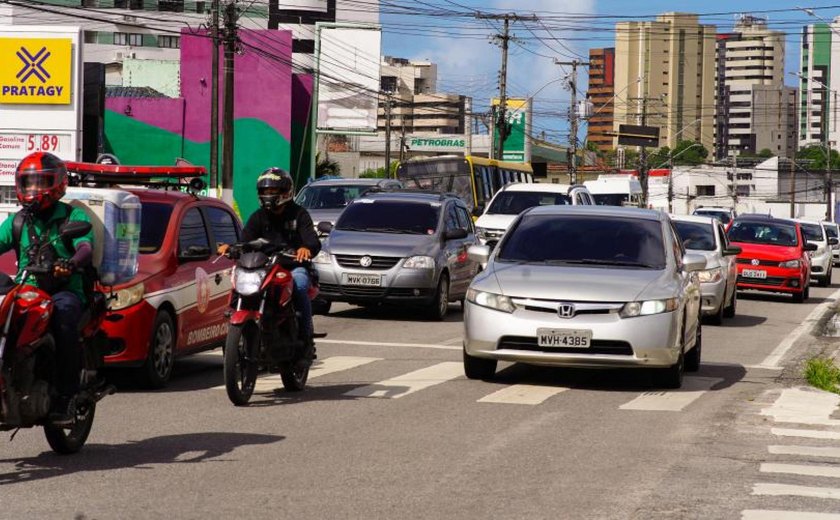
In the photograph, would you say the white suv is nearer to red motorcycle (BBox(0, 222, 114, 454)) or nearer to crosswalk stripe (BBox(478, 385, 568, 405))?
crosswalk stripe (BBox(478, 385, 568, 405))

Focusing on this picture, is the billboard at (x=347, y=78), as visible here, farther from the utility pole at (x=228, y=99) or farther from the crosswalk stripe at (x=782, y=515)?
Answer: the crosswalk stripe at (x=782, y=515)

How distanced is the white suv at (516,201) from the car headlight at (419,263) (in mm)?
11436

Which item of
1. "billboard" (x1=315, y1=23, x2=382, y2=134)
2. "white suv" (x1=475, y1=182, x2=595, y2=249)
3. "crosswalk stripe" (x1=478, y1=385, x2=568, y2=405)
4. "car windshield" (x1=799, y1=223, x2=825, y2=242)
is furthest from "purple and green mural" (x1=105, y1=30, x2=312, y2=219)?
"crosswalk stripe" (x1=478, y1=385, x2=568, y2=405)

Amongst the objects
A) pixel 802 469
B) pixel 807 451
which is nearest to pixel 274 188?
pixel 807 451

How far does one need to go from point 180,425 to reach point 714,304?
13.5 m

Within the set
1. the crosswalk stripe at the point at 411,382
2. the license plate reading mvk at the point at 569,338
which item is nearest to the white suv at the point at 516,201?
the crosswalk stripe at the point at 411,382

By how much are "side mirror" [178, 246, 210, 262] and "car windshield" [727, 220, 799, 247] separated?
62.7 feet

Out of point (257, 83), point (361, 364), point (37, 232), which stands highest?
point (257, 83)

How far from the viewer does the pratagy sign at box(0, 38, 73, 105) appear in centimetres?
3569

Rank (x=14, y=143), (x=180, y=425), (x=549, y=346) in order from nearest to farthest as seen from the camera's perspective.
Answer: (x=180, y=425) < (x=549, y=346) < (x=14, y=143)

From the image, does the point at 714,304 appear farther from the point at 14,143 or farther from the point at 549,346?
the point at 14,143

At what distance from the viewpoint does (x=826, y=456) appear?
9695mm

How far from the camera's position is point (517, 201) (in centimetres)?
3422

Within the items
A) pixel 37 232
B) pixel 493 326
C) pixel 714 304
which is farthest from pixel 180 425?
pixel 714 304
